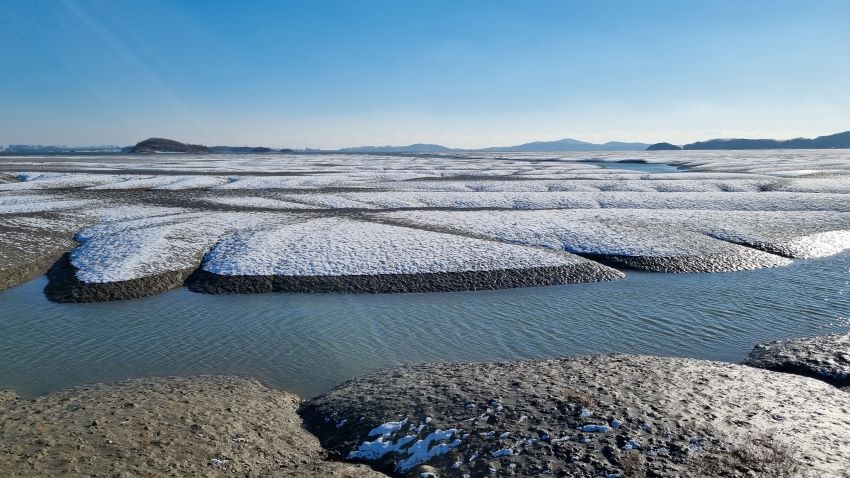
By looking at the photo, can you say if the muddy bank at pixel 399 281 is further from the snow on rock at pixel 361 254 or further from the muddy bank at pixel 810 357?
the muddy bank at pixel 810 357

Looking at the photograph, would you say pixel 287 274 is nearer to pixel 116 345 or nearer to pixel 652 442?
pixel 116 345

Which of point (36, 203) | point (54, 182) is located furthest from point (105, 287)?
point (54, 182)

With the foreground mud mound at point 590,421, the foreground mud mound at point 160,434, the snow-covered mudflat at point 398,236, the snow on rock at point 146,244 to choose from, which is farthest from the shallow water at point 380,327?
the snow on rock at point 146,244

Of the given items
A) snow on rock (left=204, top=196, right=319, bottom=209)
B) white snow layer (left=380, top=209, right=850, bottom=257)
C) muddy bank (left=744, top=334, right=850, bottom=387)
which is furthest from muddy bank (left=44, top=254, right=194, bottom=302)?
muddy bank (left=744, top=334, right=850, bottom=387)

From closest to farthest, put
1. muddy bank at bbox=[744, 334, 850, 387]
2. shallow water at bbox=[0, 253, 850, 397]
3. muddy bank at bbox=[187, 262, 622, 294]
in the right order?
muddy bank at bbox=[744, 334, 850, 387] → shallow water at bbox=[0, 253, 850, 397] → muddy bank at bbox=[187, 262, 622, 294]

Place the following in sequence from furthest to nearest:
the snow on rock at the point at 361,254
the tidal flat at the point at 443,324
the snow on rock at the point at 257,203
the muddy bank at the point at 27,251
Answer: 1. the snow on rock at the point at 257,203
2. the muddy bank at the point at 27,251
3. the snow on rock at the point at 361,254
4. the tidal flat at the point at 443,324

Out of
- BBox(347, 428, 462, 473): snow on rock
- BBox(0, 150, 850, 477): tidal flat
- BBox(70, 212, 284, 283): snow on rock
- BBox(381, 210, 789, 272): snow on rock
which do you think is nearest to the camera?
BBox(347, 428, 462, 473): snow on rock

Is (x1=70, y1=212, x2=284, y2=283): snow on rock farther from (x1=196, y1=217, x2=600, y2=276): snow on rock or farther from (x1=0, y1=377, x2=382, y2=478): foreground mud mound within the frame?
(x1=0, y1=377, x2=382, y2=478): foreground mud mound
